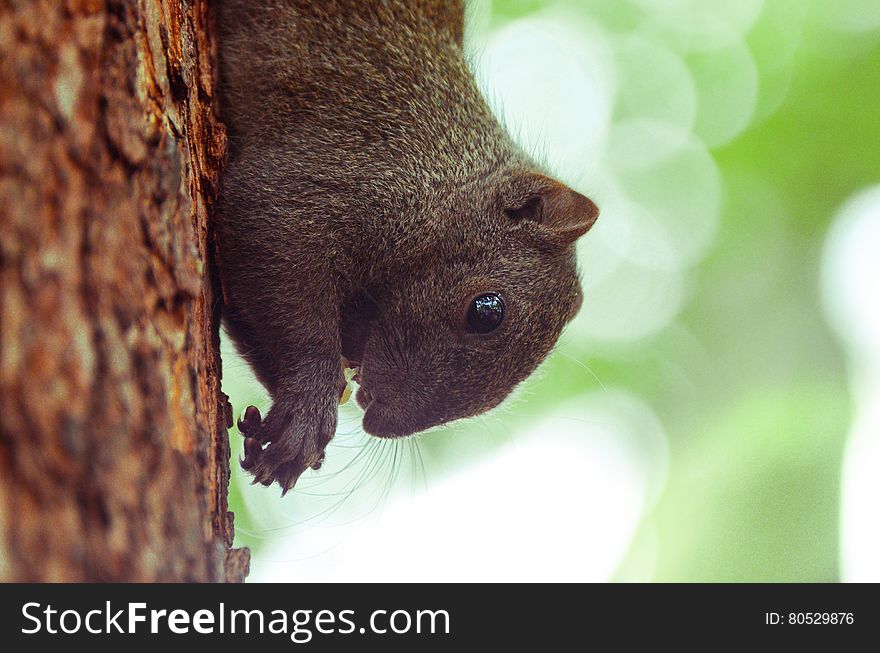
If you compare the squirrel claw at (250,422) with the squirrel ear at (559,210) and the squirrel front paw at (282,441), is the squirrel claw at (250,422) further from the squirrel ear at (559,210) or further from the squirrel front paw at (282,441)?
the squirrel ear at (559,210)

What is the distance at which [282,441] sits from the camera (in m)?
3.64

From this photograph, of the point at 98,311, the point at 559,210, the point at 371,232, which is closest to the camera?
the point at 98,311

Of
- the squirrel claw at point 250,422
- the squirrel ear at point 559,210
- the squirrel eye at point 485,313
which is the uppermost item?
the squirrel ear at point 559,210

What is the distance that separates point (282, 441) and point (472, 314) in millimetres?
1216

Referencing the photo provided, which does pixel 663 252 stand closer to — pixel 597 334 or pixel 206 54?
pixel 597 334

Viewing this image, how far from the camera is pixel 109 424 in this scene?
5.61 ft

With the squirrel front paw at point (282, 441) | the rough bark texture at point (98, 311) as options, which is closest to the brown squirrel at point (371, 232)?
the squirrel front paw at point (282, 441)

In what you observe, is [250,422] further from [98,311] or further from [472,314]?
[98,311]

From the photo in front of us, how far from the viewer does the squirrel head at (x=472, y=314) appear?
168 inches

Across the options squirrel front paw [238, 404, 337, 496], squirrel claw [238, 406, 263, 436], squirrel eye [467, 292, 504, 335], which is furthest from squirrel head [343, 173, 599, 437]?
squirrel claw [238, 406, 263, 436]

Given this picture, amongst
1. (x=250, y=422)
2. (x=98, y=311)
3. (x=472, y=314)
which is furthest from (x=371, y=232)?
(x=98, y=311)

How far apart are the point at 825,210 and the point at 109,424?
813cm

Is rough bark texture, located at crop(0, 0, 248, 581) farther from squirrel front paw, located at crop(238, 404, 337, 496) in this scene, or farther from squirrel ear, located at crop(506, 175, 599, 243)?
squirrel ear, located at crop(506, 175, 599, 243)

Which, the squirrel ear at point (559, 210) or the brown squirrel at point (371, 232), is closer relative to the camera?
the brown squirrel at point (371, 232)
